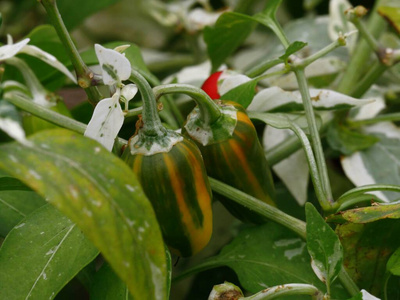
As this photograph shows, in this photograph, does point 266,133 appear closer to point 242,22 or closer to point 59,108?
point 242,22

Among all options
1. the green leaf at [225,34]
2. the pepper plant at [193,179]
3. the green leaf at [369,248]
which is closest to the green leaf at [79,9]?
the pepper plant at [193,179]

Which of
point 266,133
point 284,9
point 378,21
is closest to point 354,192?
point 266,133

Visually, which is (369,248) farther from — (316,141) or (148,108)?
(148,108)

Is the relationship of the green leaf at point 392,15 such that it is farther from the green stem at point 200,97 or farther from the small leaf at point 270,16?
the green stem at point 200,97

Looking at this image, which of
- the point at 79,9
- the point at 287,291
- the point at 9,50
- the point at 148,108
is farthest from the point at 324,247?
the point at 79,9

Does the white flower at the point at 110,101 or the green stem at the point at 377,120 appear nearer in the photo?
the white flower at the point at 110,101

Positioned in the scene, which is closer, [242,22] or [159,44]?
[242,22]

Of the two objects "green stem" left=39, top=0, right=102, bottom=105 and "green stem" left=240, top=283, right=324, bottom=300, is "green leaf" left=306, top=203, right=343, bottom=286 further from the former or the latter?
"green stem" left=39, top=0, right=102, bottom=105

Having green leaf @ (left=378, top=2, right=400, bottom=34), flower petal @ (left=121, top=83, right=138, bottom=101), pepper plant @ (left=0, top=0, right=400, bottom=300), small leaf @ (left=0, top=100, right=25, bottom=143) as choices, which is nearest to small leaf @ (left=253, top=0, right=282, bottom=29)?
pepper plant @ (left=0, top=0, right=400, bottom=300)

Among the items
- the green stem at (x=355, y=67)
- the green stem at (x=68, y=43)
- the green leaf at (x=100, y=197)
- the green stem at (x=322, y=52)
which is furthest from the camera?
the green stem at (x=355, y=67)
